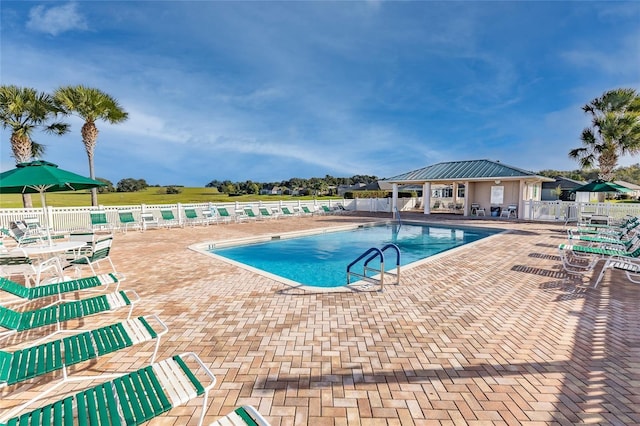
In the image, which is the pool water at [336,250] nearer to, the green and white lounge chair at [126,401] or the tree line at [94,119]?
the green and white lounge chair at [126,401]

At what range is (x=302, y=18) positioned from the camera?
15.7m

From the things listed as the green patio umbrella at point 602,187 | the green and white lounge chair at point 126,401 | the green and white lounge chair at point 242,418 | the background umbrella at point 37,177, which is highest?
the background umbrella at point 37,177

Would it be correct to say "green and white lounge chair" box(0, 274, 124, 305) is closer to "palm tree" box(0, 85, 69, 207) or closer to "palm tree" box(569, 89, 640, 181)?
"palm tree" box(0, 85, 69, 207)

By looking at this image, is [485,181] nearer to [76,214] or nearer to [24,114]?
[76,214]

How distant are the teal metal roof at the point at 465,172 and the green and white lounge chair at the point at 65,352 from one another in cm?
1950

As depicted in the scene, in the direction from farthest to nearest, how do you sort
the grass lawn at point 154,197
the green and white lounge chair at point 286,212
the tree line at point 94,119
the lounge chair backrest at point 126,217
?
the grass lawn at point 154,197 < the green and white lounge chair at point 286,212 < the tree line at point 94,119 < the lounge chair backrest at point 126,217

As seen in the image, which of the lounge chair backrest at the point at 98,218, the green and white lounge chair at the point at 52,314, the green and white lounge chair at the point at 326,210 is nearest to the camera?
the green and white lounge chair at the point at 52,314

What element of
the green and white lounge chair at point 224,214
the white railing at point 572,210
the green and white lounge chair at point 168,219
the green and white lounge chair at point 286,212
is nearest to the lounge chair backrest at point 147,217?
the green and white lounge chair at point 168,219

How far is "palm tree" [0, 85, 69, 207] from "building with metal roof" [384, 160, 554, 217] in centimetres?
2090

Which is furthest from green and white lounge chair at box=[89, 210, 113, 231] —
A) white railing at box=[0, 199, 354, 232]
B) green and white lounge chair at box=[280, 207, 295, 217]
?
green and white lounge chair at box=[280, 207, 295, 217]

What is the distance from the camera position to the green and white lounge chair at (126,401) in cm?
153

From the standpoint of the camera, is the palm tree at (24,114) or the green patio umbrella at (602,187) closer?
the green patio umbrella at (602,187)

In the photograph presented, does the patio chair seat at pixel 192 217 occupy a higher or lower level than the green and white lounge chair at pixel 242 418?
higher

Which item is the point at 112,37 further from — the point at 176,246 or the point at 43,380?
the point at 43,380
